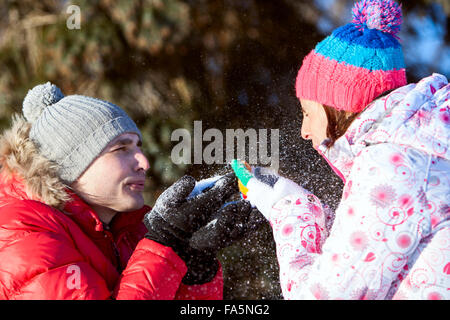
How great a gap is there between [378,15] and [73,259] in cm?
120

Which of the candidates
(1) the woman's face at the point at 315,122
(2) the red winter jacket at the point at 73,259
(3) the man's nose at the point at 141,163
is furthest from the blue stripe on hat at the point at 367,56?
(2) the red winter jacket at the point at 73,259

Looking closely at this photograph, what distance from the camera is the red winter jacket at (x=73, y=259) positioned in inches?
A: 59.9

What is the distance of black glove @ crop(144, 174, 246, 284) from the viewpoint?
5.86 feet

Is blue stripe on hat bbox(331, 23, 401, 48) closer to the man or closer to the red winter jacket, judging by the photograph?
the man

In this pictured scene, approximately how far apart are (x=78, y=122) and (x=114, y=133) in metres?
0.13

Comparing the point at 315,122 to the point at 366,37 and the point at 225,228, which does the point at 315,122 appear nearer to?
the point at 366,37

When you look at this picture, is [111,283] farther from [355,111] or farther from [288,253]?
[355,111]

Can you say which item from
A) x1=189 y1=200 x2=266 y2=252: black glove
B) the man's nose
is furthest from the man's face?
x1=189 y1=200 x2=266 y2=252: black glove

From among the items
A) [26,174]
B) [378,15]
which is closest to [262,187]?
[378,15]

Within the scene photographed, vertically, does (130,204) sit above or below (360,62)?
below

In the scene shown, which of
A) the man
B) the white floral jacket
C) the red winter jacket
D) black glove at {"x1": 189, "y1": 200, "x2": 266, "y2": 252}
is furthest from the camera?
→ black glove at {"x1": 189, "y1": 200, "x2": 266, "y2": 252}

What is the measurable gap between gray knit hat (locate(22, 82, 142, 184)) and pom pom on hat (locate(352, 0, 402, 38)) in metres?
0.88

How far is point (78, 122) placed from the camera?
72.9 inches

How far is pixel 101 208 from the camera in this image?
6.21 ft
